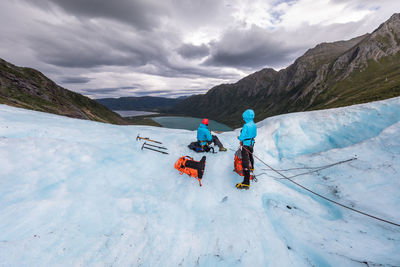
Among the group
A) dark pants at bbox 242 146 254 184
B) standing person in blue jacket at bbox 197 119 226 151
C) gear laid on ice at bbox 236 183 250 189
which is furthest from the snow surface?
standing person in blue jacket at bbox 197 119 226 151

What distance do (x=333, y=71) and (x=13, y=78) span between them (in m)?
271

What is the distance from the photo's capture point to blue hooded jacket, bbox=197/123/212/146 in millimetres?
9141

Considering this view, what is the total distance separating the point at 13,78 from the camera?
217 feet

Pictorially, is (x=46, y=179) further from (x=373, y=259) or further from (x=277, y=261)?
A: (x=373, y=259)

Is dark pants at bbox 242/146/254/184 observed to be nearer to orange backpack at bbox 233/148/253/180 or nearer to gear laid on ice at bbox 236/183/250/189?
gear laid on ice at bbox 236/183/250/189

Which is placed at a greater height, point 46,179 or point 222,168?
point 46,179

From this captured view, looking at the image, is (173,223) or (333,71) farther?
(333,71)

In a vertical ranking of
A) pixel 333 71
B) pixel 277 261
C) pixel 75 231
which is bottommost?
pixel 277 261

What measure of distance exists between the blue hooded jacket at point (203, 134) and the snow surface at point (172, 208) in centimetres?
151

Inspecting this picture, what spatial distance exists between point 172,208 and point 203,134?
16.0ft

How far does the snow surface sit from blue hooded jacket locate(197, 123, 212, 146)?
1515 mm

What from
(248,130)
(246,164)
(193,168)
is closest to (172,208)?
(193,168)

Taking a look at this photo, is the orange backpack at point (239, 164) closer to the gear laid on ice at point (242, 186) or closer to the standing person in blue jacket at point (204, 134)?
the gear laid on ice at point (242, 186)

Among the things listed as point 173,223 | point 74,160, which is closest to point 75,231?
point 173,223
